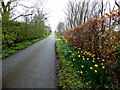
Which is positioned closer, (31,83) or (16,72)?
(31,83)

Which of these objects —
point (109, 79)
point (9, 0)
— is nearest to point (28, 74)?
point (109, 79)

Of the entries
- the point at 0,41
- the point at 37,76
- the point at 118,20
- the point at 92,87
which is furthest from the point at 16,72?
the point at 118,20

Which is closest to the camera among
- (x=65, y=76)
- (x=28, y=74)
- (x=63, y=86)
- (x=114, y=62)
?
(x=114, y=62)

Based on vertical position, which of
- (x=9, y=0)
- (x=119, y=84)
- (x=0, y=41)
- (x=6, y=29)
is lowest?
(x=119, y=84)

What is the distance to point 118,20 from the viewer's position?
210cm

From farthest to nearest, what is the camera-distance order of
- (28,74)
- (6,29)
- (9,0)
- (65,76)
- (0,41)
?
(9,0), (6,29), (0,41), (28,74), (65,76)

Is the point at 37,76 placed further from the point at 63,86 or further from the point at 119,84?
the point at 119,84

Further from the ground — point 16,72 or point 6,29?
point 6,29

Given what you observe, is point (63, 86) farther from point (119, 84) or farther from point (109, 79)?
point (119, 84)

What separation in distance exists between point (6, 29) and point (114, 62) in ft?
25.1

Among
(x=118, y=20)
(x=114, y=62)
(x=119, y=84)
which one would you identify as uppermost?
(x=118, y=20)

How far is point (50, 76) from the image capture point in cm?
326

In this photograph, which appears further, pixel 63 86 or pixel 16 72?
pixel 16 72

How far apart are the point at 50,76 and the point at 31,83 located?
76 centimetres
